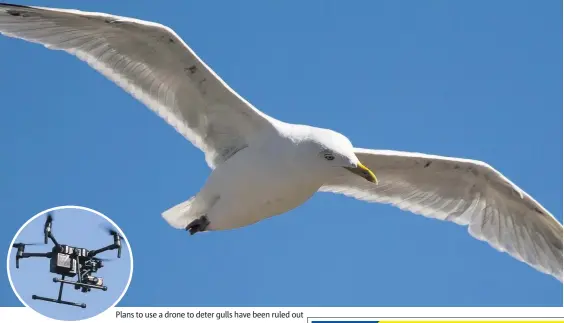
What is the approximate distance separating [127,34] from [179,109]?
720 millimetres

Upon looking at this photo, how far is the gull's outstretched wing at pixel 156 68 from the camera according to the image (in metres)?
6.96

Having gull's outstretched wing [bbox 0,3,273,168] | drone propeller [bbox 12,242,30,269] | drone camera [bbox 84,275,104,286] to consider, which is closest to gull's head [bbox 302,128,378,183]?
gull's outstretched wing [bbox 0,3,273,168]

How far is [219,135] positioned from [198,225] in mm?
661

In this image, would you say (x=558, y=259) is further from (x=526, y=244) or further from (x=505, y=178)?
(x=505, y=178)

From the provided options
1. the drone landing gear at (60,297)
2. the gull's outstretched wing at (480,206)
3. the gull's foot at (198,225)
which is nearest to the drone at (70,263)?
the drone landing gear at (60,297)

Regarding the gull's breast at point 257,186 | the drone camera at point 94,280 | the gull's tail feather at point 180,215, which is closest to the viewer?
the drone camera at point 94,280

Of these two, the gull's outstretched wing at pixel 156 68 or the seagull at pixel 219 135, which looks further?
the gull's outstretched wing at pixel 156 68

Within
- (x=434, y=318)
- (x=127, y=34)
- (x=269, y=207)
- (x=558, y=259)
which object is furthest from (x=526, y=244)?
(x=127, y=34)

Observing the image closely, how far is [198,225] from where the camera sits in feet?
24.1

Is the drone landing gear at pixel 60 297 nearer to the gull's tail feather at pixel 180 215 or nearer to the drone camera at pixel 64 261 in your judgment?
the drone camera at pixel 64 261

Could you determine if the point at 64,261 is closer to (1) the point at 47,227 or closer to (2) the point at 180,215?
(1) the point at 47,227

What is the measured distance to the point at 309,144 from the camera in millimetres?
6793

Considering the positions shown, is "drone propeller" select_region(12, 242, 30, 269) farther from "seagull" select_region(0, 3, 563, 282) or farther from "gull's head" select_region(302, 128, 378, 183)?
"gull's head" select_region(302, 128, 378, 183)

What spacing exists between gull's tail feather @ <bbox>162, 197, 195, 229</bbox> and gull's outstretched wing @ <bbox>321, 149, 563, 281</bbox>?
1.27m
